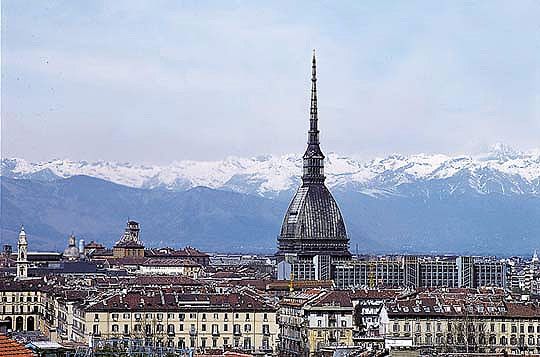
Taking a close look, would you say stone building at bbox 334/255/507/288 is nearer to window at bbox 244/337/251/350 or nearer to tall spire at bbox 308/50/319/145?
tall spire at bbox 308/50/319/145

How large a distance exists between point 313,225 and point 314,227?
1.13ft

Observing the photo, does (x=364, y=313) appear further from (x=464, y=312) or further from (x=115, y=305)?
(x=115, y=305)

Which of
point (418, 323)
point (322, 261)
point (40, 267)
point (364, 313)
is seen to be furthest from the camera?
point (322, 261)

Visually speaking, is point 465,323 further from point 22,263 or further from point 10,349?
point 10,349

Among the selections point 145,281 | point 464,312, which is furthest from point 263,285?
point 464,312

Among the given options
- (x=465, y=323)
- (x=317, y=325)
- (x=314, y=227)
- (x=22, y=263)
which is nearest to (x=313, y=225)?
(x=314, y=227)

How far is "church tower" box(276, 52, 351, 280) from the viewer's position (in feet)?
578

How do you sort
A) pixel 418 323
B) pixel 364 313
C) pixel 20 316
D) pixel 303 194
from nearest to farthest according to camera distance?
pixel 418 323 < pixel 364 313 < pixel 20 316 < pixel 303 194

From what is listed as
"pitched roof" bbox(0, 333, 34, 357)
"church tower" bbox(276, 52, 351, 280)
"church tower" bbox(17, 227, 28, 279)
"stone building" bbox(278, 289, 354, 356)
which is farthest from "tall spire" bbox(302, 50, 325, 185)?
"pitched roof" bbox(0, 333, 34, 357)

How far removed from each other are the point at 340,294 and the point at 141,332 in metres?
14.0

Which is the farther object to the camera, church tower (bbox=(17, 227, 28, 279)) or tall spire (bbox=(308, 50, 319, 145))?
tall spire (bbox=(308, 50, 319, 145))

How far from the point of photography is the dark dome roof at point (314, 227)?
593ft

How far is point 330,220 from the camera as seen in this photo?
603ft

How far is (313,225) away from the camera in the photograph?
182500mm
